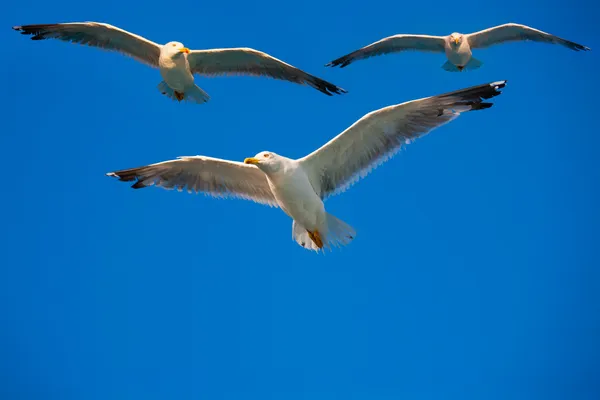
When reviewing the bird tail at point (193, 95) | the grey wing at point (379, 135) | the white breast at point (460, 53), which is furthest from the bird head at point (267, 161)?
the white breast at point (460, 53)

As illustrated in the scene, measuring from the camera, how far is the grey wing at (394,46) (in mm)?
10875

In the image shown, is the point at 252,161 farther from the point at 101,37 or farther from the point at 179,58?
the point at 101,37

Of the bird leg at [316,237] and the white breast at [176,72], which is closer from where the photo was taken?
the bird leg at [316,237]

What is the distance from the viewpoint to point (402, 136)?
259 inches

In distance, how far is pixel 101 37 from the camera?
895cm

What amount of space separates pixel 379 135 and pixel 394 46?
4759 millimetres

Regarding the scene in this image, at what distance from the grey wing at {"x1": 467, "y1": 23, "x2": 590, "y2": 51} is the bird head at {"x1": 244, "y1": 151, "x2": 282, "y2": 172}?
514cm

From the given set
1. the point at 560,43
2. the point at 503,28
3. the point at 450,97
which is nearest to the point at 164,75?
the point at 450,97

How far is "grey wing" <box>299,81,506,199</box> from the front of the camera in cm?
633

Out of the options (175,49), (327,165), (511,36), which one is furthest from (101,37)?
(511,36)

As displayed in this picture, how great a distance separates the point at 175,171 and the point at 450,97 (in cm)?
242

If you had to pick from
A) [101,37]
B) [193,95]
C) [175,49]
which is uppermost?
[101,37]

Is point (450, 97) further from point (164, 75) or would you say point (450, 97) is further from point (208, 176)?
point (164, 75)

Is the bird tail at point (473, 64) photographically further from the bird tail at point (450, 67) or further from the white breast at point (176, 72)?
the white breast at point (176, 72)
